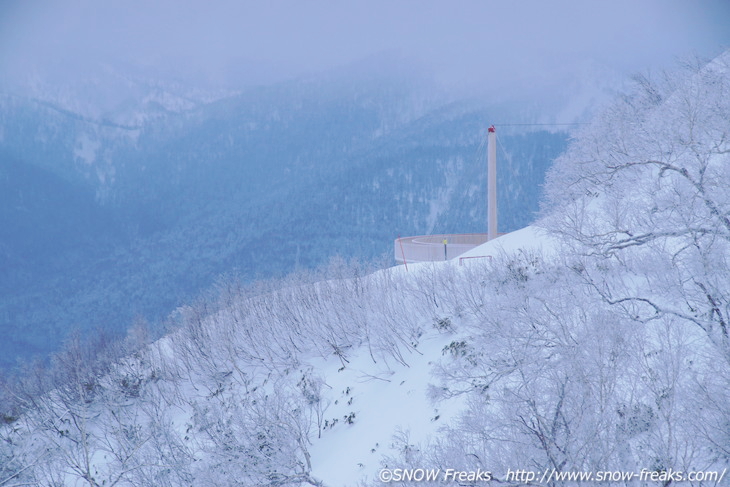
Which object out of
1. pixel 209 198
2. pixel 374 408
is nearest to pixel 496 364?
pixel 374 408

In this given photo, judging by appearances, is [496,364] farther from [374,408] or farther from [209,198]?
[209,198]

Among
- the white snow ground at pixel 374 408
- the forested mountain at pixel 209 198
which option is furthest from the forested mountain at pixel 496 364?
the forested mountain at pixel 209 198

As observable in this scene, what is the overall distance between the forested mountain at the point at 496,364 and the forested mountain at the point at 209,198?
55.7 m

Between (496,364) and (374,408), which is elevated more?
(496,364)

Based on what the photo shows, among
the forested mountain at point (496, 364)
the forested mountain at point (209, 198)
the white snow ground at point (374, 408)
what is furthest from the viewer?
the forested mountain at point (209, 198)

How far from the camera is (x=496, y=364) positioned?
56.1 ft

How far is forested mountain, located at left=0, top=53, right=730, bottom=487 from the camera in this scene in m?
12.7

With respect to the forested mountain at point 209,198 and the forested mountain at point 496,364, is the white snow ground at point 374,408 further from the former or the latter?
the forested mountain at point 209,198

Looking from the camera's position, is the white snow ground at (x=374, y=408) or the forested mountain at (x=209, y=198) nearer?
the white snow ground at (x=374, y=408)

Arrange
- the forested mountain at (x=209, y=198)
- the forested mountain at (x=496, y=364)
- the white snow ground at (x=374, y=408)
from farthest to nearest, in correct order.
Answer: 1. the forested mountain at (x=209, y=198)
2. the white snow ground at (x=374, y=408)
3. the forested mountain at (x=496, y=364)

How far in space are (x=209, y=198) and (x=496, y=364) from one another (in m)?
161

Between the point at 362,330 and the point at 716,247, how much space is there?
1410 centimetres

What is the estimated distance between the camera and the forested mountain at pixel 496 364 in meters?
12.7

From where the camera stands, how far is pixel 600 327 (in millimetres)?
15531
